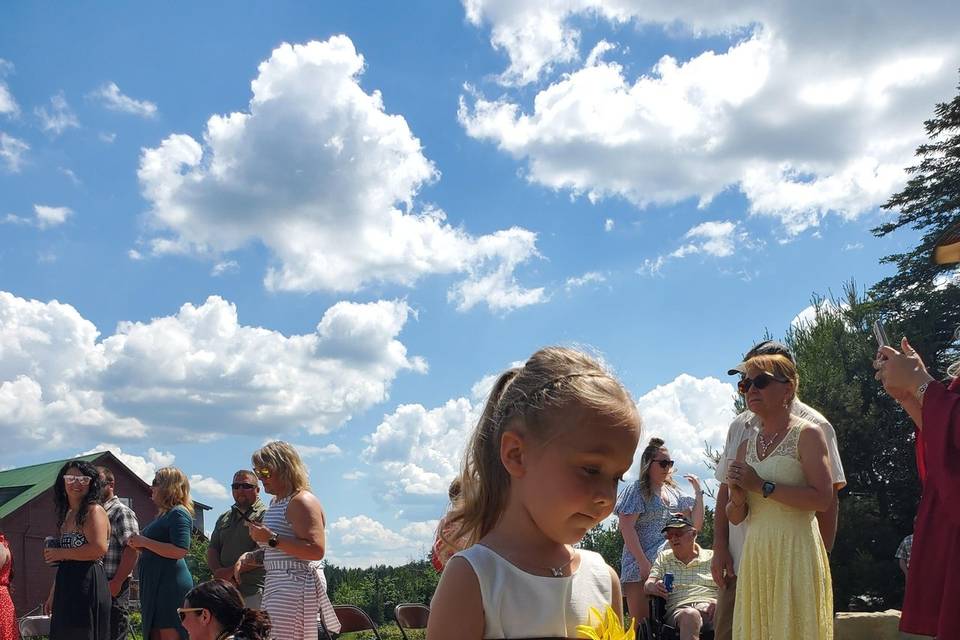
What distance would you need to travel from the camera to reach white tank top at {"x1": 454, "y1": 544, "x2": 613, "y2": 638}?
199cm

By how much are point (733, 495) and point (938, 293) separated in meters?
24.4

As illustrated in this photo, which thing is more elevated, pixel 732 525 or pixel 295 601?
pixel 732 525

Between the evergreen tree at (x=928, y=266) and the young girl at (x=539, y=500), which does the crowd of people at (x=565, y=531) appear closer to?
the young girl at (x=539, y=500)

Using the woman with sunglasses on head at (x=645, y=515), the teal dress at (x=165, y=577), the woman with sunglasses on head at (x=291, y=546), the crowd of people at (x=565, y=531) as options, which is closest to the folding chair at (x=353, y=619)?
the crowd of people at (x=565, y=531)

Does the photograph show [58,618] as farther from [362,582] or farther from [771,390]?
[362,582]

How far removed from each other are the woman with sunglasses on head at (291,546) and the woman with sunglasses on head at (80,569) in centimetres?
158

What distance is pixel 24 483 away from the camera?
136 ft

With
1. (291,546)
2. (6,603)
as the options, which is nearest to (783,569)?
(291,546)

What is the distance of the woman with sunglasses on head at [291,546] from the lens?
19.6ft

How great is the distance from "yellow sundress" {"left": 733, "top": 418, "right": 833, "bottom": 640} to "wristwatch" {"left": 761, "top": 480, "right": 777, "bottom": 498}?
0.05 meters

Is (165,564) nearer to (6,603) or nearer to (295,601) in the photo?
(6,603)

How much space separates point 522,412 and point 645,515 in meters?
5.66

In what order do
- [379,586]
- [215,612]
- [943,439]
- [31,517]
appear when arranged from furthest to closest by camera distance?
[31,517] → [379,586] → [215,612] → [943,439]

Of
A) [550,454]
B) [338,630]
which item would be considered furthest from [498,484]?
[338,630]
